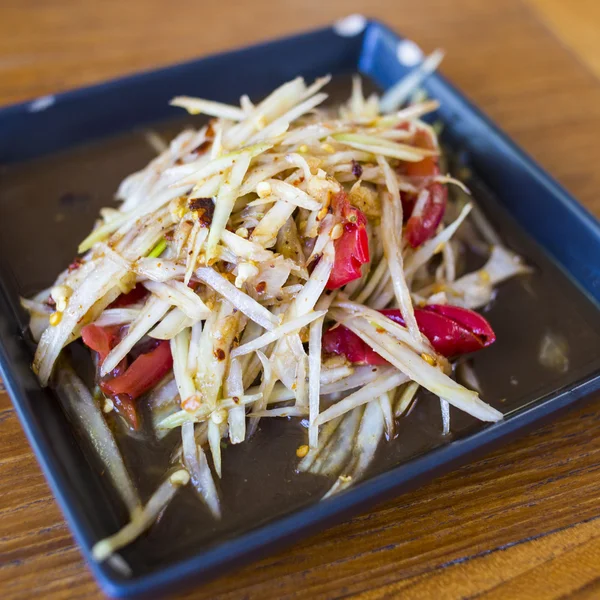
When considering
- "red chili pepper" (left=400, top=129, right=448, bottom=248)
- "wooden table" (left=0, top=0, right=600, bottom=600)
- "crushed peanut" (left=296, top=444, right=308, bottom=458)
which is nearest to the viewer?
"wooden table" (left=0, top=0, right=600, bottom=600)

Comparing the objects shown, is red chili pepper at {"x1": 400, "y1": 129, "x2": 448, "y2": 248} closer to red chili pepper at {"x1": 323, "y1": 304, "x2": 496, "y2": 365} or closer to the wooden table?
red chili pepper at {"x1": 323, "y1": 304, "x2": 496, "y2": 365}

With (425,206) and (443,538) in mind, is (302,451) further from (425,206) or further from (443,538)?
(425,206)

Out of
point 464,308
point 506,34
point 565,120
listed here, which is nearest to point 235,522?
point 464,308

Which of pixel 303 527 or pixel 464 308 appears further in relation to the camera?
pixel 464 308

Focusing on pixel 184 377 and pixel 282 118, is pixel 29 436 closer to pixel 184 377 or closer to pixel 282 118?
pixel 184 377

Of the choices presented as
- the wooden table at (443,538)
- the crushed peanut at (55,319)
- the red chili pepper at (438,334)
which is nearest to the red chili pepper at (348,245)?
the red chili pepper at (438,334)

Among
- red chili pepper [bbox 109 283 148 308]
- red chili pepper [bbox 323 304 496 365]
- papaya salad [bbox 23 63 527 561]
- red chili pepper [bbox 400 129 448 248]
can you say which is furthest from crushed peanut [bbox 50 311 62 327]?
red chili pepper [bbox 400 129 448 248]
